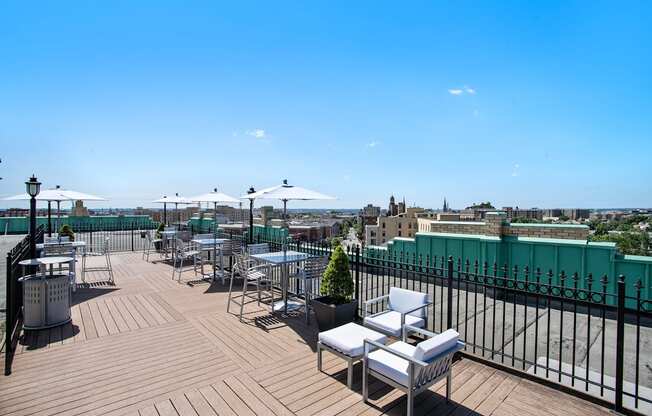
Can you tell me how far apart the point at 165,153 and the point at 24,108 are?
752 centimetres

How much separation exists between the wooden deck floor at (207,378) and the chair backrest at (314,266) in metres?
0.79

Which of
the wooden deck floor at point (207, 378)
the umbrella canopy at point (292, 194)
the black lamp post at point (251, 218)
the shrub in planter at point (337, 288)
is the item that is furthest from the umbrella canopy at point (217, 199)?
the shrub in planter at point (337, 288)

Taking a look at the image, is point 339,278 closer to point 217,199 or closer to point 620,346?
point 620,346

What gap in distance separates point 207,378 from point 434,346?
7.87 feet

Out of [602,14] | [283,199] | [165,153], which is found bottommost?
[283,199]

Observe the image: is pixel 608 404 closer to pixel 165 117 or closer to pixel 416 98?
pixel 416 98

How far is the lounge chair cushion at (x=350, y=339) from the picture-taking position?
3.13m

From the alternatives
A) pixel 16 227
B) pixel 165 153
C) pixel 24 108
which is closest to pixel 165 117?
pixel 24 108

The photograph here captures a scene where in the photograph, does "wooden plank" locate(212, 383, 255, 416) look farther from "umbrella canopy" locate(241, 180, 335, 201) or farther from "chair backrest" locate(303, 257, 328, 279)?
"umbrella canopy" locate(241, 180, 335, 201)

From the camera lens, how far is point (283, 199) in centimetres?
546

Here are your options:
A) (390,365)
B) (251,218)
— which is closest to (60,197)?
(251,218)

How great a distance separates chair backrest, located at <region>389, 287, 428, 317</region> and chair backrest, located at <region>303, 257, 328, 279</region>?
154 centimetres

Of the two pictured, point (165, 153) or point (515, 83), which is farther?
point (165, 153)

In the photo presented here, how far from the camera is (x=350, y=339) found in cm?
331
